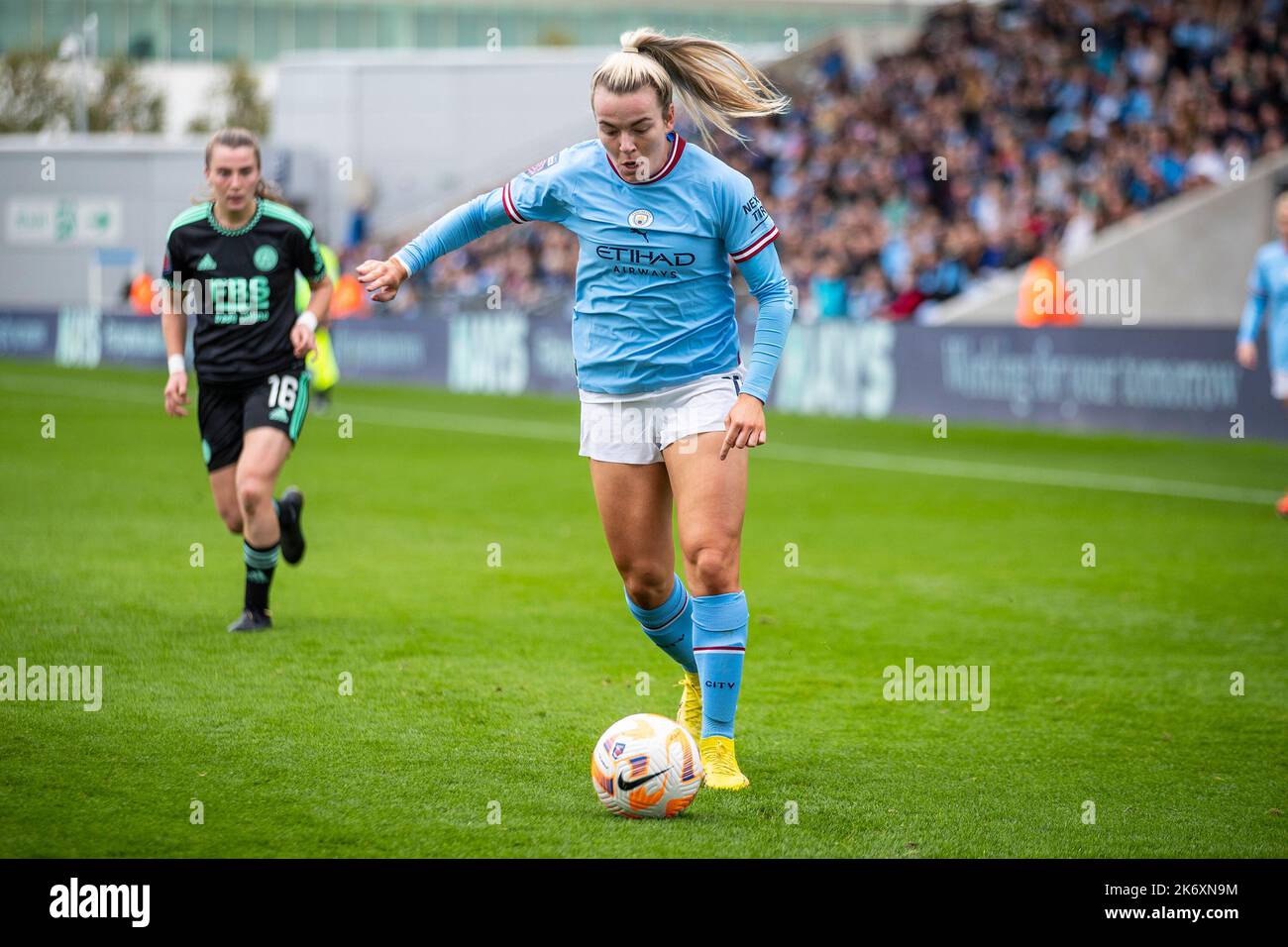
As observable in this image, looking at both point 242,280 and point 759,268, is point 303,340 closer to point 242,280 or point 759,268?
point 242,280

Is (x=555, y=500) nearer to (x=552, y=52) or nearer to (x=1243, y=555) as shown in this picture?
(x=1243, y=555)

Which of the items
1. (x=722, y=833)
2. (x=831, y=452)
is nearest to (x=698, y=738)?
(x=722, y=833)

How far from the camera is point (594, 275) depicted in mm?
5996

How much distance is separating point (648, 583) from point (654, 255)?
121cm

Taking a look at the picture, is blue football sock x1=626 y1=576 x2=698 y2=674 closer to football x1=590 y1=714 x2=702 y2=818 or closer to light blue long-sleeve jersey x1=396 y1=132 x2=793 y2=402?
football x1=590 y1=714 x2=702 y2=818

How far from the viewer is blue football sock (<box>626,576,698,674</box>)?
6359 mm

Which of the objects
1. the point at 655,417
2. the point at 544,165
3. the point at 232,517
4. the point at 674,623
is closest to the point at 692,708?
the point at 674,623

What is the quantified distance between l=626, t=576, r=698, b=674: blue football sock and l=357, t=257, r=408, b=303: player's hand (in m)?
1.48

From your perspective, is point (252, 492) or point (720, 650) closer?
point (720, 650)

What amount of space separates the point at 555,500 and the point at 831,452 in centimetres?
499

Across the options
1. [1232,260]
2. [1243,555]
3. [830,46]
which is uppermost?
[830,46]

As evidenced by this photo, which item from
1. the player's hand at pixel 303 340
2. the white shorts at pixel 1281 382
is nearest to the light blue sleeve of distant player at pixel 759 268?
the player's hand at pixel 303 340

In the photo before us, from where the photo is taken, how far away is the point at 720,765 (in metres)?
5.93

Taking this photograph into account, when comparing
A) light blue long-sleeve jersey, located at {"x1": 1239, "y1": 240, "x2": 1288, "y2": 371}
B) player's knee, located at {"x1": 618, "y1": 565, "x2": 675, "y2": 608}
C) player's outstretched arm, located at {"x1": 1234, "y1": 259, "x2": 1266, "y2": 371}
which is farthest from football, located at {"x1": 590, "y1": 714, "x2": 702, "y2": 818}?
light blue long-sleeve jersey, located at {"x1": 1239, "y1": 240, "x2": 1288, "y2": 371}
